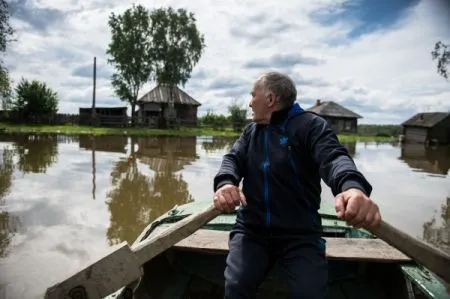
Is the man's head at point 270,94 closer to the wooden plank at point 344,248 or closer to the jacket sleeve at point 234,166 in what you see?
the jacket sleeve at point 234,166

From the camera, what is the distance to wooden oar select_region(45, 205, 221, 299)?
1.77 meters

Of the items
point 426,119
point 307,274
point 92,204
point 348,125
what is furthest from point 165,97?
point 307,274

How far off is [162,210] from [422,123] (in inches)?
2080

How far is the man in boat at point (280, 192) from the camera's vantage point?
6.86 ft

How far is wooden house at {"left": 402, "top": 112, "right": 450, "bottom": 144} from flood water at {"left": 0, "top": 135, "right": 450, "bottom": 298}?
39.9m

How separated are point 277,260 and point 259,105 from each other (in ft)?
2.95

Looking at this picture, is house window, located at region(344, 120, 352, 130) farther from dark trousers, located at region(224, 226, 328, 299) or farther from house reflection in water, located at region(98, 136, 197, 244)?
dark trousers, located at region(224, 226, 328, 299)

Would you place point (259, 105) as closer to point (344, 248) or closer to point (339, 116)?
point (344, 248)

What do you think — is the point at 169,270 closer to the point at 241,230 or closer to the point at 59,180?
the point at 241,230

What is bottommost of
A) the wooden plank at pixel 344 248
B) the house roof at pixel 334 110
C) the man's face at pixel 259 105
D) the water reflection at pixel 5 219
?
the water reflection at pixel 5 219

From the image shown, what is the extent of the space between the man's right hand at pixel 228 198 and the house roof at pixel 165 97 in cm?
4332

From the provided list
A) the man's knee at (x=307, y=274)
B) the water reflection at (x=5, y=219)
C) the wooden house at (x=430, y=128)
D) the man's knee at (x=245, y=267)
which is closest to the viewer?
the man's knee at (x=307, y=274)

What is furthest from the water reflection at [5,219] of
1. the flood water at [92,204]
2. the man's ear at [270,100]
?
the man's ear at [270,100]

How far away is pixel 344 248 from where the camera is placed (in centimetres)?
292
